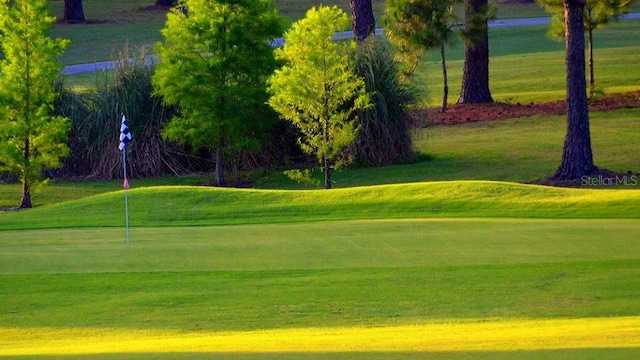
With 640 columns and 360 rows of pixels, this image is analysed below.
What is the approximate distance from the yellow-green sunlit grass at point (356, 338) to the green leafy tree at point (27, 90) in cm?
1176

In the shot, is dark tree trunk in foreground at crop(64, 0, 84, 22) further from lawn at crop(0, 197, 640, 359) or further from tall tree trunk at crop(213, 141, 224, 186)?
lawn at crop(0, 197, 640, 359)

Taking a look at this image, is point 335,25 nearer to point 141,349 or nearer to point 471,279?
point 471,279

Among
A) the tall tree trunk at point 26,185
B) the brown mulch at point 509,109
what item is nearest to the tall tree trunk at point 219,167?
the tall tree trunk at point 26,185

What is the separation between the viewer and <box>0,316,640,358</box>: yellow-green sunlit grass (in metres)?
8.26

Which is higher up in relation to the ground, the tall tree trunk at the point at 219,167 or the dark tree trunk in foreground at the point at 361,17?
the dark tree trunk in foreground at the point at 361,17

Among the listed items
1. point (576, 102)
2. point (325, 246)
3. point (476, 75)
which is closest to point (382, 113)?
point (576, 102)

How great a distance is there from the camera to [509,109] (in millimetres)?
33000

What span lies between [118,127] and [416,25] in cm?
920

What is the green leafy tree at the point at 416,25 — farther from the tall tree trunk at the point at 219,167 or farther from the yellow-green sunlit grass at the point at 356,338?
the yellow-green sunlit grass at the point at 356,338

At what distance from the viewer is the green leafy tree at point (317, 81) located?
842 inches

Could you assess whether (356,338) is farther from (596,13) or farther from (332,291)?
(596,13)

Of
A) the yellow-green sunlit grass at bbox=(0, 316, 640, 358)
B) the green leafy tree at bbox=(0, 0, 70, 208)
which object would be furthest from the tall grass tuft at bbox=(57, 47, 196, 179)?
the yellow-green sunlit grass at bbox=(0, 316, 640, 358)

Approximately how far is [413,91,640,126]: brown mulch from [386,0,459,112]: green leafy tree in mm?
2074

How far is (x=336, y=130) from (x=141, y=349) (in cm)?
1411
